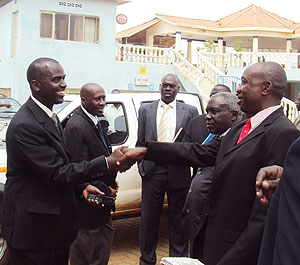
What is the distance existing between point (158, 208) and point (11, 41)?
18.8 metres

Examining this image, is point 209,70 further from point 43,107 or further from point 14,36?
point 43,107

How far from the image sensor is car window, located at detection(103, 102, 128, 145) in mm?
6141

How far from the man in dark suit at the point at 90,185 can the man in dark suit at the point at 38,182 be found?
725mm

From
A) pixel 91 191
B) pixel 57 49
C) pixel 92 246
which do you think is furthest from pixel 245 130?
pixel 57 49

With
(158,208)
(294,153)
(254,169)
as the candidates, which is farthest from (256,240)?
(158,208)

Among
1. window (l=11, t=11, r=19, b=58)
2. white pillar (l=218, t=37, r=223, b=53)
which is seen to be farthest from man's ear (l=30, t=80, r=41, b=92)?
white pillar (l=218, t=37, r=223, b=53)

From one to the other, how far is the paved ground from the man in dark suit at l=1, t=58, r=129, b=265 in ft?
8.99

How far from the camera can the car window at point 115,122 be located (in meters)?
6.14

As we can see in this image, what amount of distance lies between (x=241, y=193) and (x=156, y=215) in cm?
300

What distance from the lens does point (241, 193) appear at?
9.32 ft

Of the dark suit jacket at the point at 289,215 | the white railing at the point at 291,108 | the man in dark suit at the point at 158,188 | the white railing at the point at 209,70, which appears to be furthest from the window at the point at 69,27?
the dark suit jacket at the point at 289,215

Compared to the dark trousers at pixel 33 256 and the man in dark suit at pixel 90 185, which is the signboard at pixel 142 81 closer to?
the man in dark suit at pixel 90 185

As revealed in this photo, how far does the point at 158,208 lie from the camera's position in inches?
226

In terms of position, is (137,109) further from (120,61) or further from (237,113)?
(120,61)
